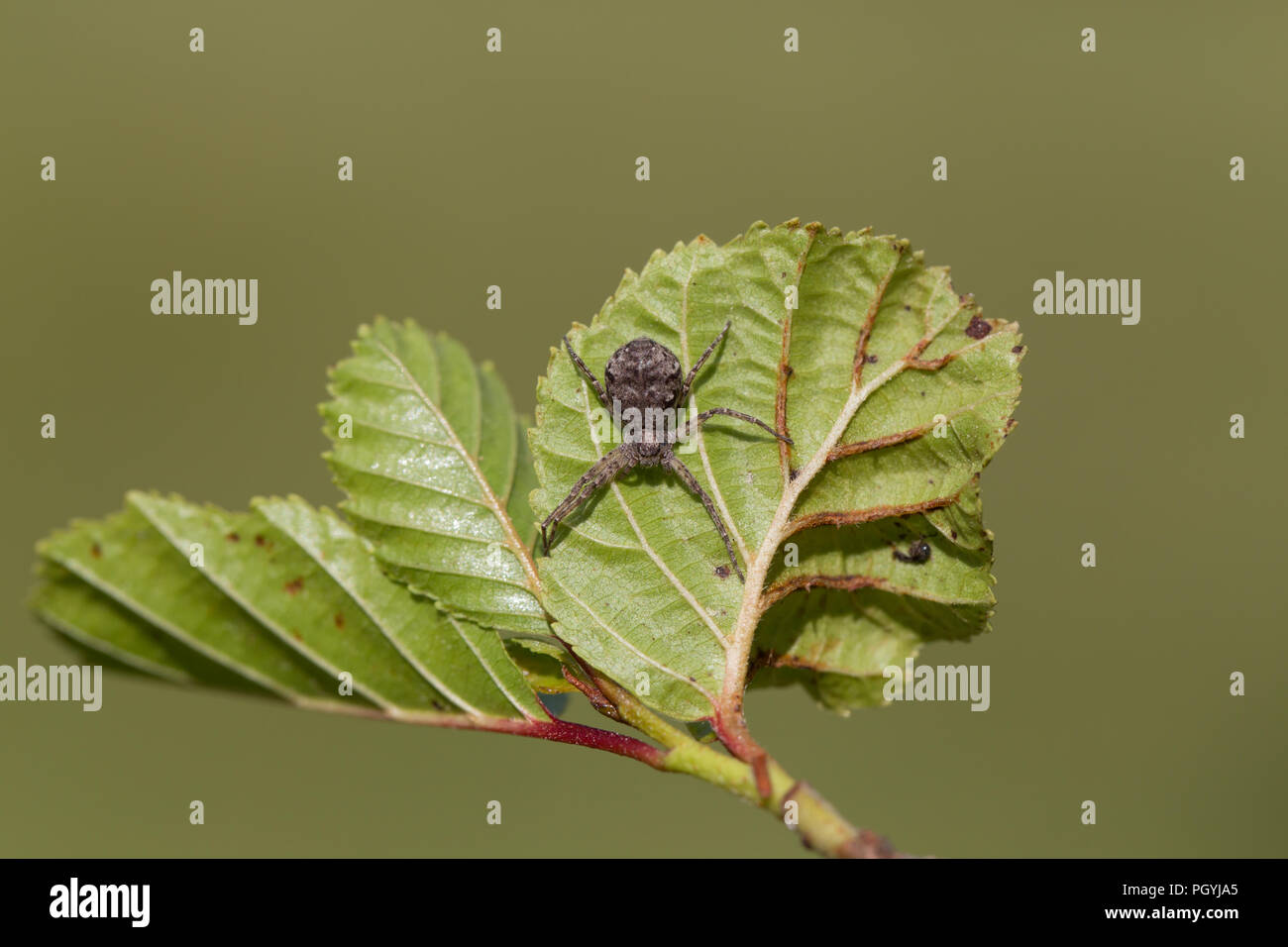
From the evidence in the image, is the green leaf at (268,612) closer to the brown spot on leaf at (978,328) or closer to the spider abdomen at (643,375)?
the spider abdomen at (643,375)

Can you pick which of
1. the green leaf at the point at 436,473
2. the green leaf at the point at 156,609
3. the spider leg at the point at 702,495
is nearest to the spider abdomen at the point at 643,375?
the spider leg at the point at 702,495

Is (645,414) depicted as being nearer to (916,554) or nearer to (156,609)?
(916,554)

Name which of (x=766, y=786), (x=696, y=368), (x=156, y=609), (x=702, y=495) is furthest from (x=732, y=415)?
(x=156, y=609)

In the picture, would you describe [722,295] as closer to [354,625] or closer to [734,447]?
[734,447]

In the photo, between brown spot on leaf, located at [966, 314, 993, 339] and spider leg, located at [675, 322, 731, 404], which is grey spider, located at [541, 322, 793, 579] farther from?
brown spot on leaf, located at [966, 314, 993, 339]

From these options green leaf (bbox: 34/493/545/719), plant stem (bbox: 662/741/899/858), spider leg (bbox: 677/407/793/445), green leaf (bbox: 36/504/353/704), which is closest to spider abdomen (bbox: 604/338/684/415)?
spider leg (bbox: 677/407/793/445)
